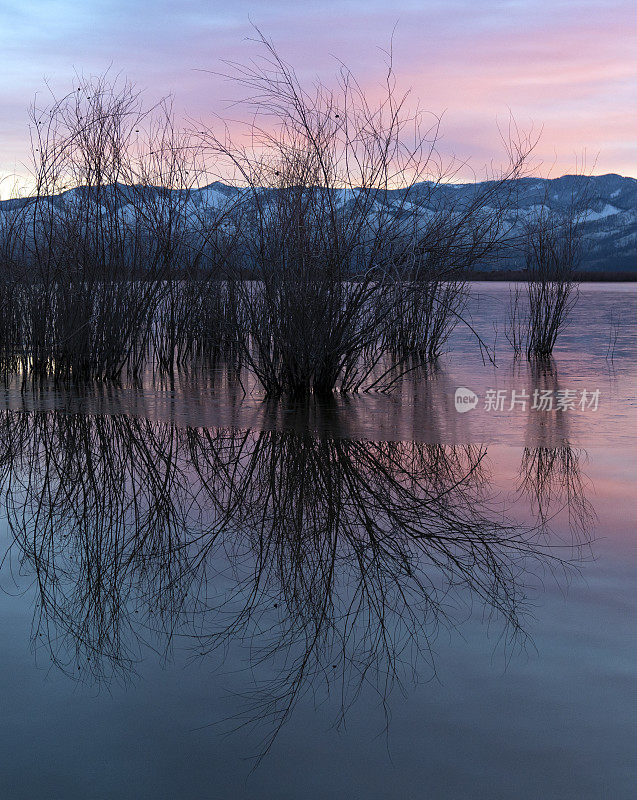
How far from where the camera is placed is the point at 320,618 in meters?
2.33

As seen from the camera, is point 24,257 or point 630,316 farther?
point 630,316

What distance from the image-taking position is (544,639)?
2.21 m

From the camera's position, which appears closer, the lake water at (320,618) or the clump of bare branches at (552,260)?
the lake water at (320,618)

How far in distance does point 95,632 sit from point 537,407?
4.47m

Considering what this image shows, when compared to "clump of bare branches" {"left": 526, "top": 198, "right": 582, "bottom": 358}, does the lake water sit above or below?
below

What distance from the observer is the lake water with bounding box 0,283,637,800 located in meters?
1.67

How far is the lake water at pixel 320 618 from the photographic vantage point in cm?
167

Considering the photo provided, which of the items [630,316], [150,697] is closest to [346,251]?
[150,697]

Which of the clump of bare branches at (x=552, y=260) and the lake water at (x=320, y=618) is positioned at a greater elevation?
the clump of bare branches at (x=552, y=260)

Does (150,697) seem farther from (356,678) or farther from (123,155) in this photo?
(123,155)

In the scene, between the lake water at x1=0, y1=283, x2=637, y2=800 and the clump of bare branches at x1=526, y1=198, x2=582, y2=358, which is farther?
the clump of bare branches at x1=526, y1=198, x2=582, y2=358

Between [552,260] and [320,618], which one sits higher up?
[552,260]

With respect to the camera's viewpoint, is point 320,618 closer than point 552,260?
Yes

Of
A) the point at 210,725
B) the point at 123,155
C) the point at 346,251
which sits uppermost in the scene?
the point at 123,155
